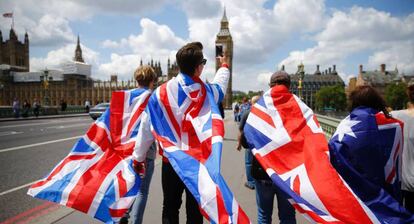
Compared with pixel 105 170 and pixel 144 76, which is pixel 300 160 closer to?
pixel 144 76

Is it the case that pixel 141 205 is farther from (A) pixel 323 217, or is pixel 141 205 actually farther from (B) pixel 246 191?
(B) pixel 246 191

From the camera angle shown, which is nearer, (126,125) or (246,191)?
(126,125)

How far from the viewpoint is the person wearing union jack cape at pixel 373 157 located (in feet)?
9.26

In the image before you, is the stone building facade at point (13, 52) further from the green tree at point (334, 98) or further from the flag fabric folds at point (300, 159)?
the flag fabric folds at point (300, 159)

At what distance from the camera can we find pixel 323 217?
2.89 metres

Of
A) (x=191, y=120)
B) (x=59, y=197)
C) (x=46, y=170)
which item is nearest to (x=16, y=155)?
(x=46, y=170)

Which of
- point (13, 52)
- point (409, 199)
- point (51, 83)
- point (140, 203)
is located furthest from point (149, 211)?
point (51, 83)

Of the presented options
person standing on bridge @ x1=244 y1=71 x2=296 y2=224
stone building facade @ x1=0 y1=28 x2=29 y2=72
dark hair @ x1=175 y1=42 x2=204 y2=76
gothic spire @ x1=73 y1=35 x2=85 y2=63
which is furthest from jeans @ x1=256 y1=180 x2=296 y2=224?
gothic spire @ x1=73 y1=35 x2=85 y2=63

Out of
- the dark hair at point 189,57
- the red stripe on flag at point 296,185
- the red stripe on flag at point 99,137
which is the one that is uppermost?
the dark hair at point 189,57

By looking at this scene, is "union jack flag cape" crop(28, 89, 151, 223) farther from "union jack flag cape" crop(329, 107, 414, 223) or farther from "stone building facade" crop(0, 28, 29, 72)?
"stone building facade" crop(0, 28, 29, 72)

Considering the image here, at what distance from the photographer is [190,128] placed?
3.18m

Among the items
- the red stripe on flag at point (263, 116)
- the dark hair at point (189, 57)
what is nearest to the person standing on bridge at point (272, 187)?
the red stripe on flag at point (263, 116)

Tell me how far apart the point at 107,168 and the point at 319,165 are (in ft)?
7.89

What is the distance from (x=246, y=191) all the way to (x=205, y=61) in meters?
3.62
